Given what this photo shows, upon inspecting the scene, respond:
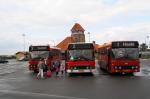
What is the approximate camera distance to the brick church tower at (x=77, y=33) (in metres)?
121

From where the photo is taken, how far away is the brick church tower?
396ft

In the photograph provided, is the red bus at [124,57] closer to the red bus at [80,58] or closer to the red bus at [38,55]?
the red bus at [80,58]

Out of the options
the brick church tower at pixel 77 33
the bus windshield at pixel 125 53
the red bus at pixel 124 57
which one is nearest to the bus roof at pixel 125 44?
the red bus at pixel 124 57

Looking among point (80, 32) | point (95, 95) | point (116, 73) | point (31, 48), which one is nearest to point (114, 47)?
point (116, 73)

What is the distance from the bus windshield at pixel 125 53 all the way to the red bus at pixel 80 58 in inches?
79.6

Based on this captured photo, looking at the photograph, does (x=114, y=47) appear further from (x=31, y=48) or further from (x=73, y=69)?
(x=31, y=48)

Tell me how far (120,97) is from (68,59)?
16.9 metres

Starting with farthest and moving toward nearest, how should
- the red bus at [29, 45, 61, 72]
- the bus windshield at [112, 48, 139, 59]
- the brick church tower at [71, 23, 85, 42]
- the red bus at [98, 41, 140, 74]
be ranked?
1. the brick church tower at [71, 23, 85, 42]
2. the red bus at [29, 45, 61, 72]
3. the bus windshield at [112, 48, 139, 59]
4. the red bus at [98, 41, 140, 74]

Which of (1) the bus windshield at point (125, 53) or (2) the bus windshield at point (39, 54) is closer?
(1) the bus windshield at point (125, 53)

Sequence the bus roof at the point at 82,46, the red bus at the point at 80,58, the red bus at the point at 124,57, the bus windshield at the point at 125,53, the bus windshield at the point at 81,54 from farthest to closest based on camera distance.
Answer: the bus roof at the point at 82,46 < the bus windshield at the point at 81,54 < the red bus at the point at 80,58 < the bus windshield at the point at 125,53 < the red bus at the point at 124,57

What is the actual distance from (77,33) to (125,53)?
8904cm

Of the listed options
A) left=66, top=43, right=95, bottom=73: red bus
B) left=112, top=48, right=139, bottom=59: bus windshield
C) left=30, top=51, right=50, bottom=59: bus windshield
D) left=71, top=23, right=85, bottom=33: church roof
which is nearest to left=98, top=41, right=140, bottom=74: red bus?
left=112, top=48, right=139, bottom=59: bus windshield

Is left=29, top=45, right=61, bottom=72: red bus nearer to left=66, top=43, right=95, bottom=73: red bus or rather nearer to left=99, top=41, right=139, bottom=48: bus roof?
left=66, top=43, right=95, bottom=73: red bus

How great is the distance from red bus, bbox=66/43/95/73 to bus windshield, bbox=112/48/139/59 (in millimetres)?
2021
